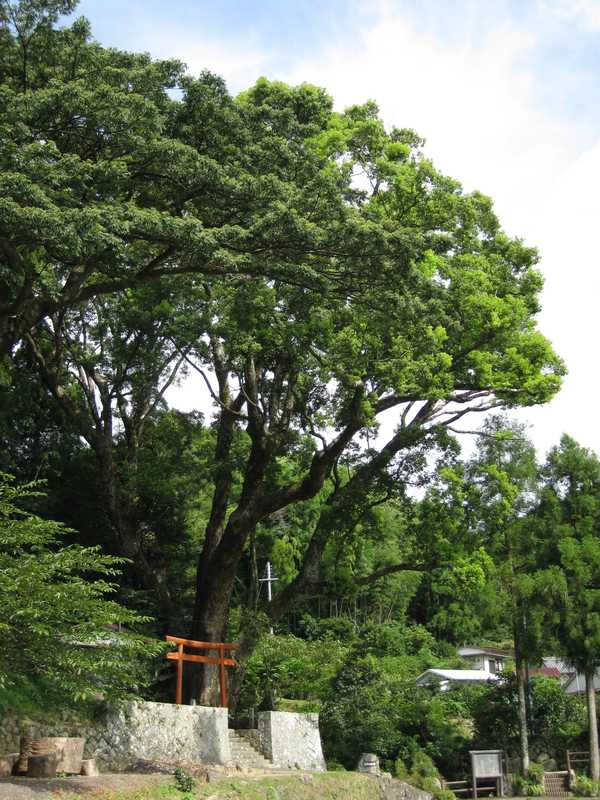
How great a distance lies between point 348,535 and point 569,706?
11.0 m

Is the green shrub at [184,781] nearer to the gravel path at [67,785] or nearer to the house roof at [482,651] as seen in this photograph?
the gravel path at [67,785]

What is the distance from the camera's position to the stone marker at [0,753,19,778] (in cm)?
1262

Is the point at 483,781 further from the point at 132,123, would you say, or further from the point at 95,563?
the point at 132,123

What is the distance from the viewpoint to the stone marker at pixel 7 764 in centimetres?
1262

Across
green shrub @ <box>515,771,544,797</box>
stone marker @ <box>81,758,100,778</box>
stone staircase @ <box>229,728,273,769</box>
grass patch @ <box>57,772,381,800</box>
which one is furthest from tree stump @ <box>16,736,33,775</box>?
green shrub @ <box>515,771,544,797</box>

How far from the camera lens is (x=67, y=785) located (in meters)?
12.1

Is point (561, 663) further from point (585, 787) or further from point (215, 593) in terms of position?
point (215, 593)

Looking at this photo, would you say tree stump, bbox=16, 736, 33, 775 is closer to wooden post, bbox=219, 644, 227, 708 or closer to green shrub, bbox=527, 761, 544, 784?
wooden post, bbox=219, 644, 227, 708

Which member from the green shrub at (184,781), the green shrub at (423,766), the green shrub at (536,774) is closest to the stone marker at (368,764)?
the green shrub at (423,766)

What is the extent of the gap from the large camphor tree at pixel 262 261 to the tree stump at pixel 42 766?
21.6ft

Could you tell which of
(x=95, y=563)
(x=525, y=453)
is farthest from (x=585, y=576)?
(x=95, y=563)

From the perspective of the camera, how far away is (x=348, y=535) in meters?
21.2

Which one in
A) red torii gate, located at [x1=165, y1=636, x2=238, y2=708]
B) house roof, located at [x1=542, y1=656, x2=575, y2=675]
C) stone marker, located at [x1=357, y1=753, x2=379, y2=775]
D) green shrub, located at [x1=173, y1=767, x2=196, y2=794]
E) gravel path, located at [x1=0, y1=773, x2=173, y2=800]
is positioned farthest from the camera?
house roof, located at [x1=542, y1=656, x2=575, y2=675]

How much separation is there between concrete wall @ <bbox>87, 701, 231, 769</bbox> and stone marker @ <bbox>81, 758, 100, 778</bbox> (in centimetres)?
109
